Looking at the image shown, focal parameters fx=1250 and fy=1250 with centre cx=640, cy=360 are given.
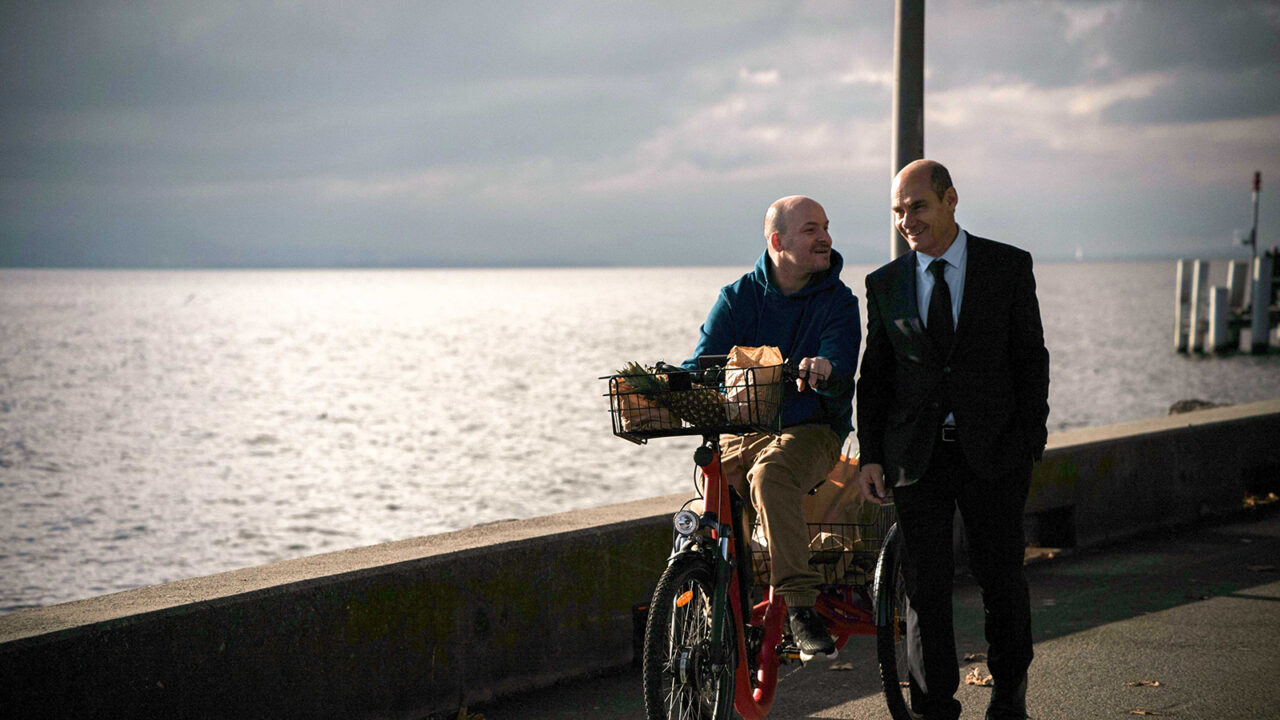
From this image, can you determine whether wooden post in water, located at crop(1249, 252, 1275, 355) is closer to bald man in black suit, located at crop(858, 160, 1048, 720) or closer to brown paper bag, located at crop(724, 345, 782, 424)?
bald man in black suit, located at crop(858, 160, 1048, 720)

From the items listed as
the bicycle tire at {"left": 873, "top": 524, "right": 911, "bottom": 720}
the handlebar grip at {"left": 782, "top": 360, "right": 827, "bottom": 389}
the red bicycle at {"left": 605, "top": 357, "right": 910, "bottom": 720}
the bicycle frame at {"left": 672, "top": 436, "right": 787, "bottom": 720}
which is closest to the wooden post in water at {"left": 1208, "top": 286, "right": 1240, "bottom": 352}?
the bicycle tire at {"left": 873, "top": 524, "right": 911, "bottom": 720}

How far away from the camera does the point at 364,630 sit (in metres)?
4.76

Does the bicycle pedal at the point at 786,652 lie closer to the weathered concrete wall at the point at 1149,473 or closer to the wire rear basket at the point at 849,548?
the wire rear basket at the point at 849,548

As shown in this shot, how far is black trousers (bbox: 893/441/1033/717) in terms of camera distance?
4.20 meters

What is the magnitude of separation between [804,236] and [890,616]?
56.3 inches

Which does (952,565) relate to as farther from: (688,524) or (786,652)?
(688,524)

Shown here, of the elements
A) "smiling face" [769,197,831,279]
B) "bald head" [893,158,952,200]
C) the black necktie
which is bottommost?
the black necktie

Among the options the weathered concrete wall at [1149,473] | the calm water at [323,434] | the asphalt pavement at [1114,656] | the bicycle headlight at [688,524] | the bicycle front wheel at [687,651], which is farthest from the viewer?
the calm water at [323,434]

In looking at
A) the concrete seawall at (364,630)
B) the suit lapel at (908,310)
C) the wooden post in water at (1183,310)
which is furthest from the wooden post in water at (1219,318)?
the suit lapel at (908,310)

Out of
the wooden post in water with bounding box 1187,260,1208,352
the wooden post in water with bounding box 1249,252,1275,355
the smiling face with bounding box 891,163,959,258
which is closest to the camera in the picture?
the smiling face with bounding box 891,163,959,258

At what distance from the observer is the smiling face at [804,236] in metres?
4.62

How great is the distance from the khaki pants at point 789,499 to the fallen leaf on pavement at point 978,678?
4.33 feet

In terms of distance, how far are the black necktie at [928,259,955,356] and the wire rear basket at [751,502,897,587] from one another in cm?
84

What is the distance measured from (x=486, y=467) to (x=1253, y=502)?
22.9 meters
